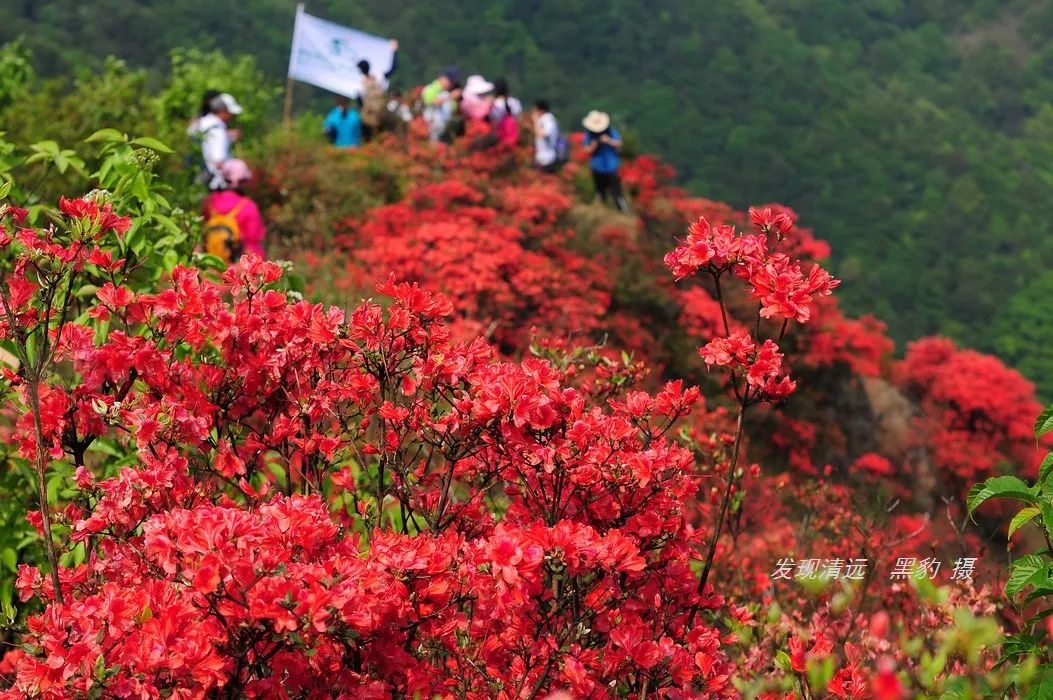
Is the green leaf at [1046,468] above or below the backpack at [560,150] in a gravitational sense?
above

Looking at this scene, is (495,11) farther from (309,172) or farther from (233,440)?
(233,440)

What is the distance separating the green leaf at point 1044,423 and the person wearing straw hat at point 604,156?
1056cm

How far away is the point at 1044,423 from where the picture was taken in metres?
2.39

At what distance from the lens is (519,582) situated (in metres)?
2.12

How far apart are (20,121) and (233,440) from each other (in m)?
8.61

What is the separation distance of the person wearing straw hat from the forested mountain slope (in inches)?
548

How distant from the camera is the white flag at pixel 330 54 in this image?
46.1 ft

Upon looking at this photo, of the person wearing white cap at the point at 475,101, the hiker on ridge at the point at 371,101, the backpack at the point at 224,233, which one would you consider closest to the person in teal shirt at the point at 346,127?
the hiker on ridge at the point at 371,101

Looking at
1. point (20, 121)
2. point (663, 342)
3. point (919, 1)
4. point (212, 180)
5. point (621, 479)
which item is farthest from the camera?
point (919, 1)

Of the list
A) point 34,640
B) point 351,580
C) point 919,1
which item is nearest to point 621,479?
point 351,580

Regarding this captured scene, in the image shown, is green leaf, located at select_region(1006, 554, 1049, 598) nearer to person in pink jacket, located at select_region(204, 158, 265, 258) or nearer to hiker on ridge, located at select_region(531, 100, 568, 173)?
person in pink jacket, located at select_region(204, 158, 265, 258)

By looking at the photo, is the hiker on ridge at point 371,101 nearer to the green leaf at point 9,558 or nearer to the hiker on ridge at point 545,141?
the hiker on ridge at point 545,141

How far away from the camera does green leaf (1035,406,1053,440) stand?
7.69 ft

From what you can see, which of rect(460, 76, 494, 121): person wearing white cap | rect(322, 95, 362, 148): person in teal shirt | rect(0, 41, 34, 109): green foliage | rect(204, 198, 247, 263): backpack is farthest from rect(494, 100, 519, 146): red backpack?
rect(204, 198, 247, 263): backpack
